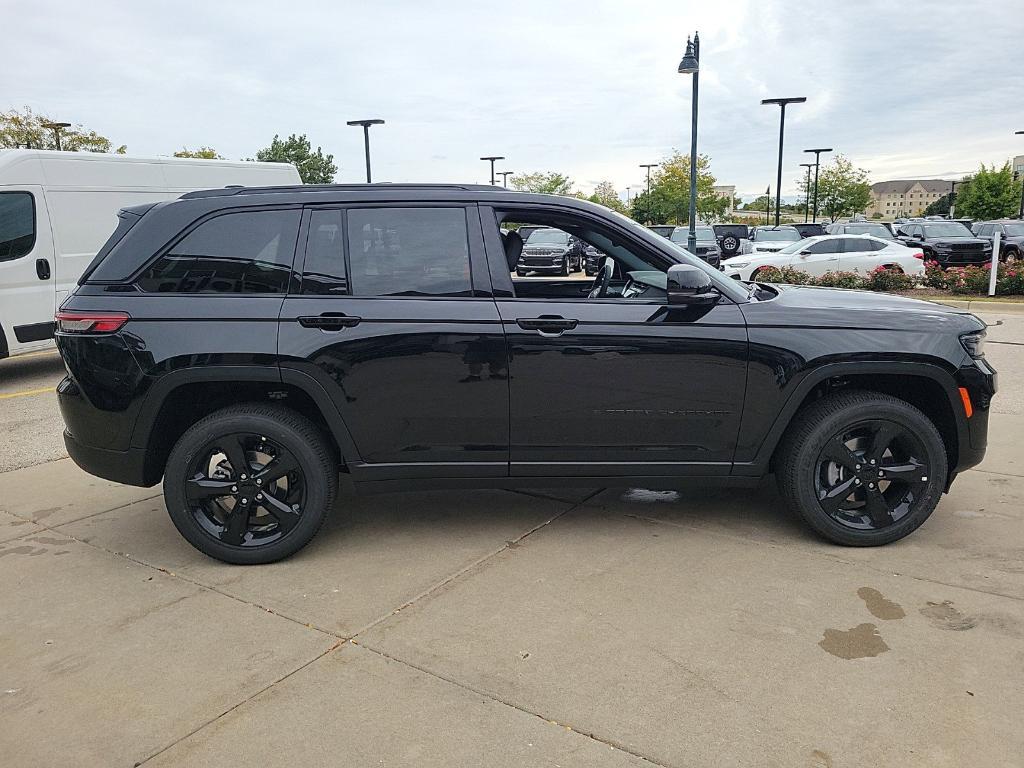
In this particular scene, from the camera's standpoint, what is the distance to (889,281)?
16.7m

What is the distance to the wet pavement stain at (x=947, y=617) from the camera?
3.23 m

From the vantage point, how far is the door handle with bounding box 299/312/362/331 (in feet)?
12.4

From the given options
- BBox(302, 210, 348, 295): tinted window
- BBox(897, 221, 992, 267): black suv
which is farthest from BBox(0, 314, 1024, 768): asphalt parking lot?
BBox(897, 221, 992, 267): black suv

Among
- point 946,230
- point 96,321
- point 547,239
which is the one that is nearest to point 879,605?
point 96,321

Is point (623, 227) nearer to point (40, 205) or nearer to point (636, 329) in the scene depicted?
point (636, 329)

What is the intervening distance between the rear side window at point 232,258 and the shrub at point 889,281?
50.1 ft

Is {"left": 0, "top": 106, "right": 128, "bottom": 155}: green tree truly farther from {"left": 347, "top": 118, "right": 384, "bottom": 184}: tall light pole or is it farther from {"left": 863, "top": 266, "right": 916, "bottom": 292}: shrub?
{"left": 863, "top": 266, "right": 916, "bottom": 292}: shrub

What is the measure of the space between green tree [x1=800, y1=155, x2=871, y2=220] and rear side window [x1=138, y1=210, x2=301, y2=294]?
6224 centimetres

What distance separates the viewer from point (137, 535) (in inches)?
174

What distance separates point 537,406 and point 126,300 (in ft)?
6.49

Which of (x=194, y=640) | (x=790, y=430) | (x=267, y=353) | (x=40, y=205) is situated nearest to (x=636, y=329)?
(x=790, y=430)

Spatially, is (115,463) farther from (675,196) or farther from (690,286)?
(675,196)

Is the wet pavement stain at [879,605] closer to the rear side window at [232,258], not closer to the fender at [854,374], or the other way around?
the fender at [854,374]

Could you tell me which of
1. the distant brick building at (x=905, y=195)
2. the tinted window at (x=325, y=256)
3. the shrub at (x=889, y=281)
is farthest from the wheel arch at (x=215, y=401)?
the distant brick building at (x=905, y=195)
